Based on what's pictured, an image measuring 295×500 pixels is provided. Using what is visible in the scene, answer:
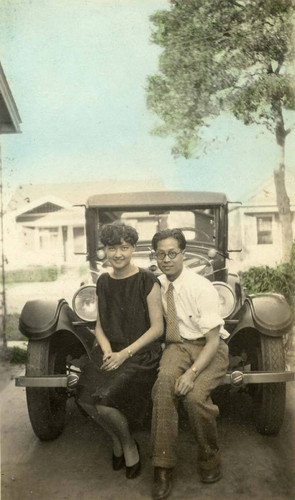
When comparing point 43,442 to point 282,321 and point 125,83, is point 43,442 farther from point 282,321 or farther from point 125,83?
point 125,83

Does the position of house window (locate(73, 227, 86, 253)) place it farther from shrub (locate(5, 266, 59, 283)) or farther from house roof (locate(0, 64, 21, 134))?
house roof (locate(0, 64, 21, 134))

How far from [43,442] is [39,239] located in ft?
4.12

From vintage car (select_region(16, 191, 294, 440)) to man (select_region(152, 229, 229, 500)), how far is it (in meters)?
0.19

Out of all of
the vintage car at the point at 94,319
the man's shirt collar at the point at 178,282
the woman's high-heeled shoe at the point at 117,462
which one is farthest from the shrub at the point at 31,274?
the woman's high-heeled shoe at the point at 117,462

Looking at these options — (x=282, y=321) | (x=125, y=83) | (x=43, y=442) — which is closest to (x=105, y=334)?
(x=43, y=442)

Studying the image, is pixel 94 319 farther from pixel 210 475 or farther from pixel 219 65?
pixel 219 65

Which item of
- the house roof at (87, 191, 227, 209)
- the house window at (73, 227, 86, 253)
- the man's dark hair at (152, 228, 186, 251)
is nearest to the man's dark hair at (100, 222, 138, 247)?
the man's dark hair at (152, 228, 186, 251)

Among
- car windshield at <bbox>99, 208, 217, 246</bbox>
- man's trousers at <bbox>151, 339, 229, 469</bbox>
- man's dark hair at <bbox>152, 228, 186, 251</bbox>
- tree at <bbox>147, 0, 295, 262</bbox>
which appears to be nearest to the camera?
man's trousers at <bbox>151, 339, 229, 469</bbox>

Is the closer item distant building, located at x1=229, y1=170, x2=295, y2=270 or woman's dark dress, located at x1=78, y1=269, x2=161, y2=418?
woman's dark dress, located at x1=78, y1=269, x2=161, y2=418

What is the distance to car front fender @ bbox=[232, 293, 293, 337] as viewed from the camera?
8.49 feet

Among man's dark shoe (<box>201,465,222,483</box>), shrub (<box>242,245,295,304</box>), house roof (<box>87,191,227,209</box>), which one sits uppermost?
house roof (<box>87,191,227,209</box>)

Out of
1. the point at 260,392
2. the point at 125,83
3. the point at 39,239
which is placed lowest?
the point at 260,392

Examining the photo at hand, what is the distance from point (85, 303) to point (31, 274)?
0.37 m

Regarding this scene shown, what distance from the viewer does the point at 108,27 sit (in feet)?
8.73
